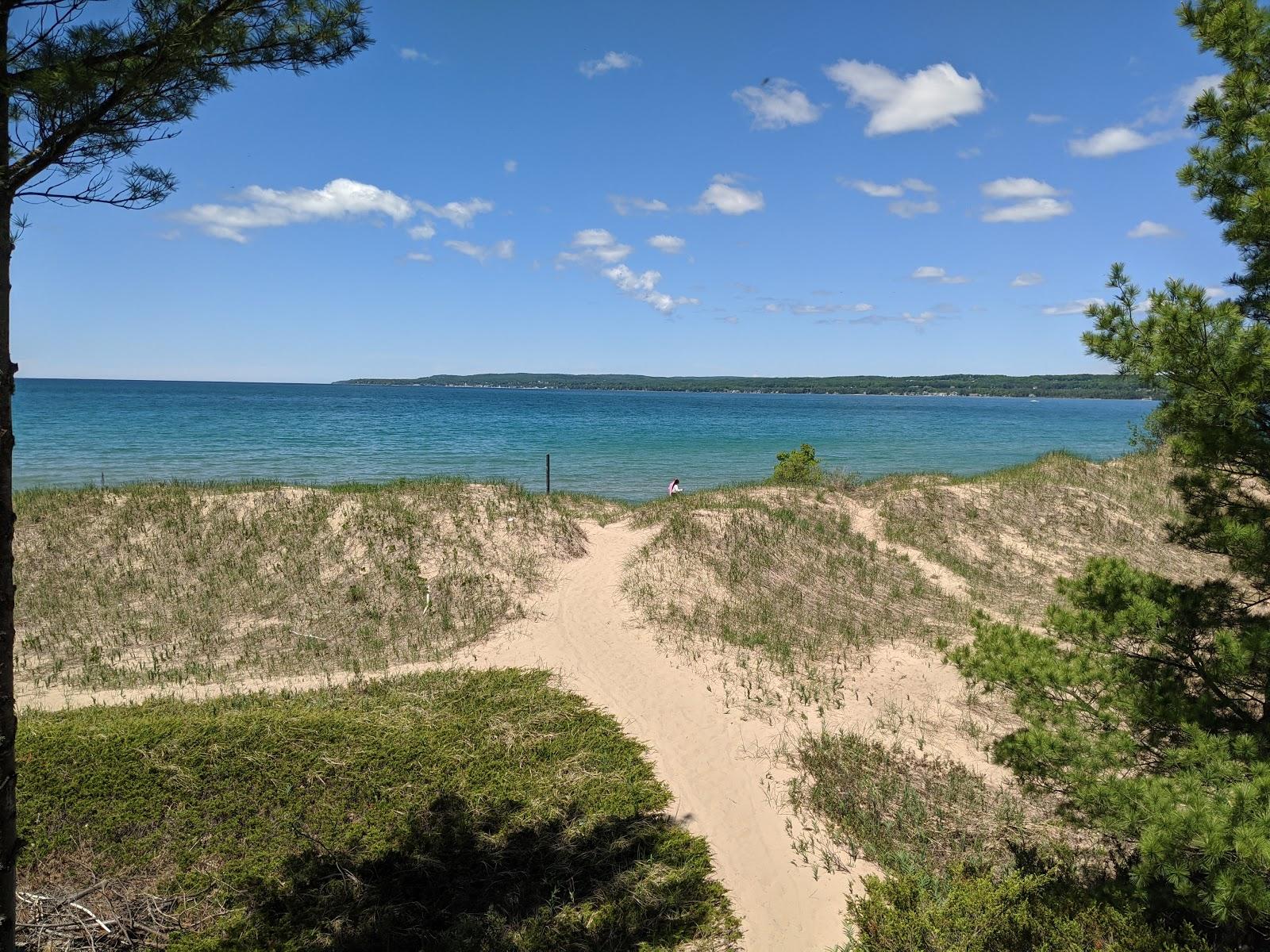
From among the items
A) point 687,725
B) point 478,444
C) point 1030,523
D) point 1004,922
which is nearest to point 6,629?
point 1004,922

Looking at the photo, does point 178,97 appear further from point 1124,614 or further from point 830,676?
point 830,676

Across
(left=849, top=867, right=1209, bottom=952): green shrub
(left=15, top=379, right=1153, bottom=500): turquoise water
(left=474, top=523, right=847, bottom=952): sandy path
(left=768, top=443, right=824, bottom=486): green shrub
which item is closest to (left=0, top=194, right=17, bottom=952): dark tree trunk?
(left=474, top=523, right=847, bottom=952): sandy path

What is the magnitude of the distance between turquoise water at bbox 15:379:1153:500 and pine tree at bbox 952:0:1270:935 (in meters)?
27.5

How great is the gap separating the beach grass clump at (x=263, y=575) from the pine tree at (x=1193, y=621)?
33.4 feet

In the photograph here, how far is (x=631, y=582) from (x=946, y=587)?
8.11 meters

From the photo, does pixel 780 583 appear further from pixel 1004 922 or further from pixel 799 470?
pixel 1004 922

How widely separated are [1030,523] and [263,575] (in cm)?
2212

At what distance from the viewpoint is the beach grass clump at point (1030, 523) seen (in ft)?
62.3

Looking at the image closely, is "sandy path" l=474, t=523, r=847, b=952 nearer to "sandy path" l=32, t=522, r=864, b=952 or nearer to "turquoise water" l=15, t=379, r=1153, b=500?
"sandy path" l=32, t=522, r=864, b=952

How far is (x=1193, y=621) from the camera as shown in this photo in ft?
18.7

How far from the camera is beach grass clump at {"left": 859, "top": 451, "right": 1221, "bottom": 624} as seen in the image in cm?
1900

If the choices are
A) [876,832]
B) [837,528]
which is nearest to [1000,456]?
[837,528]

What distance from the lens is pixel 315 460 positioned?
41.9 meters

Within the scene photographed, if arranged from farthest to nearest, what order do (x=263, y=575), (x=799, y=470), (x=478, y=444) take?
(x=478, y=444) < (x=799, y=470) < (x=263, y=575)
